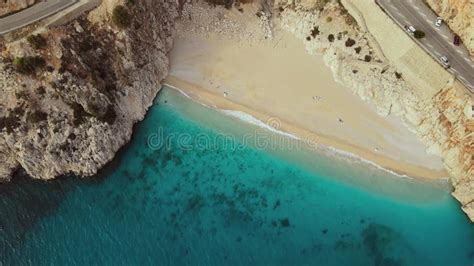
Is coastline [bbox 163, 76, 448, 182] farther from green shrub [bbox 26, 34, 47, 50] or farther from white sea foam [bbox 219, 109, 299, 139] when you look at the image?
green shrub [bbox 26, 34, 47, 50]

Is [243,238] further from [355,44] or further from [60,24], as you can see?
[60,24]

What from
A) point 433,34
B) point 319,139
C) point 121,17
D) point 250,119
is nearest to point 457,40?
point 433,34

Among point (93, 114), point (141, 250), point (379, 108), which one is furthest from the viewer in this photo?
point (379, 108)

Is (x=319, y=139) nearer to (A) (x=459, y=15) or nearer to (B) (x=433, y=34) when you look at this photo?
(B) (x=433, y=34)

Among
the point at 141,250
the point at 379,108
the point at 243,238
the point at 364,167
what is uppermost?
the point at 379,108

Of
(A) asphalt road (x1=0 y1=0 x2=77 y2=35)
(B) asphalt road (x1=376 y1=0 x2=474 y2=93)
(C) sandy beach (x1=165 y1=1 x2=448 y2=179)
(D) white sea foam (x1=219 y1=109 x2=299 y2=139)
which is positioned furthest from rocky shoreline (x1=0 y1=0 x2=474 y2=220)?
(D) white sea foam (x1=219 y1=109 x2=299 y2=139)

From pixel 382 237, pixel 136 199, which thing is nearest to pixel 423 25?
pixel 382 237
